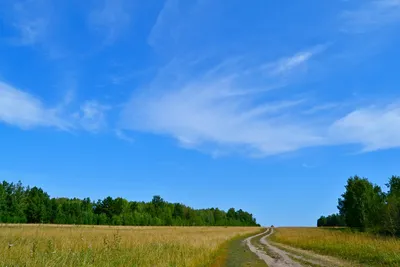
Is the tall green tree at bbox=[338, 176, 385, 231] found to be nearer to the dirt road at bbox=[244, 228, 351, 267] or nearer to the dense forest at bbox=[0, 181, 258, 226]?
the dirt road at bbox=[244, 228, 351, 267]

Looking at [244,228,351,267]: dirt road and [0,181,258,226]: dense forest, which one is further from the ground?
[0,181,258,226]: dense forest

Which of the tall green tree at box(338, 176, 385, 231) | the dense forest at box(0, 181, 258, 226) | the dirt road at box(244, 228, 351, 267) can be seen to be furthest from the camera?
the dense forest at box(0, 181, 258, 226)

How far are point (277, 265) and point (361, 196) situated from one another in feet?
221

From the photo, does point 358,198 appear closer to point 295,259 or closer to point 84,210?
point 295,259

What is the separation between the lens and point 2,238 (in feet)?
35.0

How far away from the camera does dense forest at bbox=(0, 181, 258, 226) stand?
97875 millimetres

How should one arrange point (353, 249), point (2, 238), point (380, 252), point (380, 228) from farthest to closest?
point (380, 228)
point (353, 249)
point (380, 252)
point (2, 238)

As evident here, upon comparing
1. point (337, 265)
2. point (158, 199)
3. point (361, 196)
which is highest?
point (158, 199)

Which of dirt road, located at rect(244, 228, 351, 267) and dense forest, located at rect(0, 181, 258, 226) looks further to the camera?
dense forest, located at rect(0, 181, 258, 226)

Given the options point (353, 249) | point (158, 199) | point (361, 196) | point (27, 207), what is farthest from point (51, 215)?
point (353, 249)

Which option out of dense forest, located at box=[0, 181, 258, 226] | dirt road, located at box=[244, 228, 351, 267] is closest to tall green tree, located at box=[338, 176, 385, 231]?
dirt road, located at box=[244, 228, 351, 267]

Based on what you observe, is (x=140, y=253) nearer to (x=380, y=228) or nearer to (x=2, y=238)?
(x=2, y=238)

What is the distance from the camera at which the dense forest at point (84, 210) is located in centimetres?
9788

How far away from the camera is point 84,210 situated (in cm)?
12194
